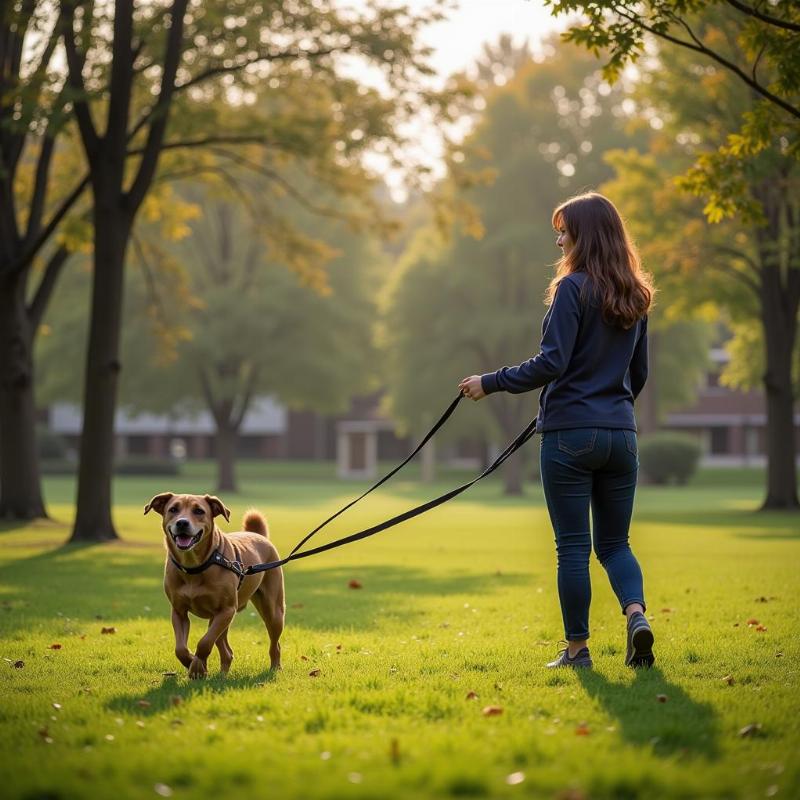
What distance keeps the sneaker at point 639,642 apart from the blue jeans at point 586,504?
102 mm

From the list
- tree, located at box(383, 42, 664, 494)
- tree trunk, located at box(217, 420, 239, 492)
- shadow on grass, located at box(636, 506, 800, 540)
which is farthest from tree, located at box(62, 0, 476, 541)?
tree trunk, located at box(217, 420, 239, 492)

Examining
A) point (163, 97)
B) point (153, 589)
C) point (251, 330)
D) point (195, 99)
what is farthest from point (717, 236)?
point (251, 330)

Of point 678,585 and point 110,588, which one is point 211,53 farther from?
point 678,585

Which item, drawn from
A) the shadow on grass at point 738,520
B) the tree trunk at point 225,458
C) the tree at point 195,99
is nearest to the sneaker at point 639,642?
the tree at point 195,99

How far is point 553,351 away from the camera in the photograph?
591 centimetres

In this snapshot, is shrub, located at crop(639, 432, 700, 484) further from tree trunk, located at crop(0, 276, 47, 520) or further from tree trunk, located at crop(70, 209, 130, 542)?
tree trunk, located at crop(70, 209, 130, 542)

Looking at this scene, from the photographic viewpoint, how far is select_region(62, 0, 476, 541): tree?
53.5 feet

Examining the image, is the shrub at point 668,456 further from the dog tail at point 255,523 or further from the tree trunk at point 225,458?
the dog tail at point 255,523

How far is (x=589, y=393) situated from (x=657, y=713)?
5.54 ft

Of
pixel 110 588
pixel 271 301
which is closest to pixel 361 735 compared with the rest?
pixel 110 588

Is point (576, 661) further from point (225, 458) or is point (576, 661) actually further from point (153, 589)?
point (225, 458)

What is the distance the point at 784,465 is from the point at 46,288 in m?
15.4

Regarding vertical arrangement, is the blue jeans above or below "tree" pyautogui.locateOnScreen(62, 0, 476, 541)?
below

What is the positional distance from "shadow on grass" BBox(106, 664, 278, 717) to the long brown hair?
8.40 ft
